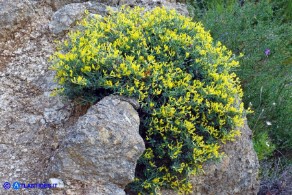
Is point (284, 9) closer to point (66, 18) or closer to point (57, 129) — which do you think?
point (66, 18)

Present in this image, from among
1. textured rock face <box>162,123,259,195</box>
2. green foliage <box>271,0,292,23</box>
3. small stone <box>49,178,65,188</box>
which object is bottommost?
small stone <box>49,178,65,188</box>

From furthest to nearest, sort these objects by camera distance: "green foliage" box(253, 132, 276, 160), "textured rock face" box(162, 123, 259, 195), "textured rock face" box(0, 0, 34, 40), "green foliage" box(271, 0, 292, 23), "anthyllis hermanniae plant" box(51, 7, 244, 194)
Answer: "green foliage" box(271, 0, 292, 23) → "green foliage" box(253, 132, 276, 160) → "textured rock face" box(0, 0, 34, 40) → "textured rock face" box(162, 123, 259, 195) → "anthyllis hermanniae plant" box(51, 7, 244, 194)

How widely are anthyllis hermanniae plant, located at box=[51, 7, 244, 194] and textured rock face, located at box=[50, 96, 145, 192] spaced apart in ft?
0.77

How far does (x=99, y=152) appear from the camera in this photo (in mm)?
2445

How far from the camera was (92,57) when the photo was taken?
273 cm

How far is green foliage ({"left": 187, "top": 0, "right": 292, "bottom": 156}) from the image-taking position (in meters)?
4.06

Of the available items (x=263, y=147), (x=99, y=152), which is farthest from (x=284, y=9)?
(x=99, y=152)

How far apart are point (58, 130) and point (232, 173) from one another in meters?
1.21

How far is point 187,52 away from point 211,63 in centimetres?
18

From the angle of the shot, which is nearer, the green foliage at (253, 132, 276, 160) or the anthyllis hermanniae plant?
the anthyllis hermanniae plant

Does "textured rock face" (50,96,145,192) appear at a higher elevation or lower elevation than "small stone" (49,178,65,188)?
higher

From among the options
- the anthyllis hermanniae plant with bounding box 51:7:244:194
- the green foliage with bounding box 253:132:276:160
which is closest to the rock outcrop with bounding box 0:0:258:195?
the anthyllis hermanniae plant with bounding box 51:7:244:194

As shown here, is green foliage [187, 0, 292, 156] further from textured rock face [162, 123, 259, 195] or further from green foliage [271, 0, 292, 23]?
textured rock face [162, 123, 259, 195]

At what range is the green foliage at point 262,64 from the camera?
406 cm
